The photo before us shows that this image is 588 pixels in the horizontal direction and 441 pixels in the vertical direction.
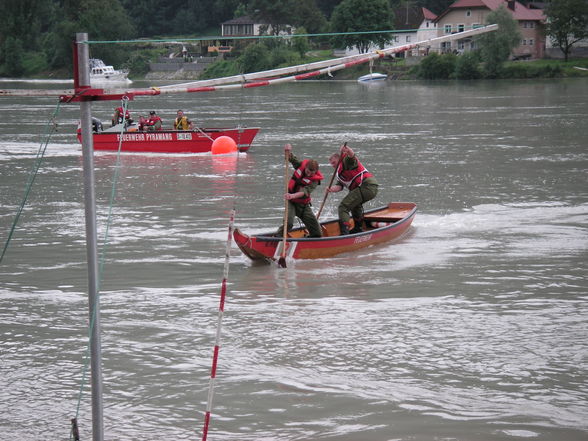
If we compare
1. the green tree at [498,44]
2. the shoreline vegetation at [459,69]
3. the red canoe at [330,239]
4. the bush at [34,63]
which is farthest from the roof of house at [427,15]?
the red canoe at [330,239]

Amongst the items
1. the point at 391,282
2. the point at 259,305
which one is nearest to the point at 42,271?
the point at 259,305

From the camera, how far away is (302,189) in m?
14.2

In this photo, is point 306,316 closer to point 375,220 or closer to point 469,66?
point 375,220

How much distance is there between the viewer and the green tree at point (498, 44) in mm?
81625

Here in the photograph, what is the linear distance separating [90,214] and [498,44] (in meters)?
79.0

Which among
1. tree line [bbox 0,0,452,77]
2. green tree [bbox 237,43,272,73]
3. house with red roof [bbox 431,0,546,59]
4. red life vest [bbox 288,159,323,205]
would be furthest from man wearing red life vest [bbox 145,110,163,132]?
house with red roof [bbox 431,0,546,59]

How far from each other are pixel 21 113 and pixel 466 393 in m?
50.5

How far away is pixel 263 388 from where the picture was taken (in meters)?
9.24

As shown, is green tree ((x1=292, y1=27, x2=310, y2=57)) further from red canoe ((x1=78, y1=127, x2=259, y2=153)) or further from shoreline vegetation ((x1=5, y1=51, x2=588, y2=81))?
red canoe ((x1=78, y1=127, x2=259, y2=153))

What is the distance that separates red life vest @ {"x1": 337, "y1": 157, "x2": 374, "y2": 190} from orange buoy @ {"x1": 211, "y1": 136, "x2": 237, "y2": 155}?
49.0 feet

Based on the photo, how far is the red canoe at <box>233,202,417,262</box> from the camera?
13898 millimetres

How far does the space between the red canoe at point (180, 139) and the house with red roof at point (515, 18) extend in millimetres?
65903

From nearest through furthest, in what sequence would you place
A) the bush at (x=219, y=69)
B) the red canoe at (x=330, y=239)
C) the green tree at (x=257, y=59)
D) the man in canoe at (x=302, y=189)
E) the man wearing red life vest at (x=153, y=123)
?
1. the red canoe at (x=330, y=239)
2. the man in canoe at (x=302, y=189)
3. the man wearing red life vest at (x=153, y=123)
4. the green tree at (x=257, y=59)
5. the bush at (x=219, y=69)

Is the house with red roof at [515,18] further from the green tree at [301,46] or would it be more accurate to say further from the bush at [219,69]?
the bush at [219,69]
